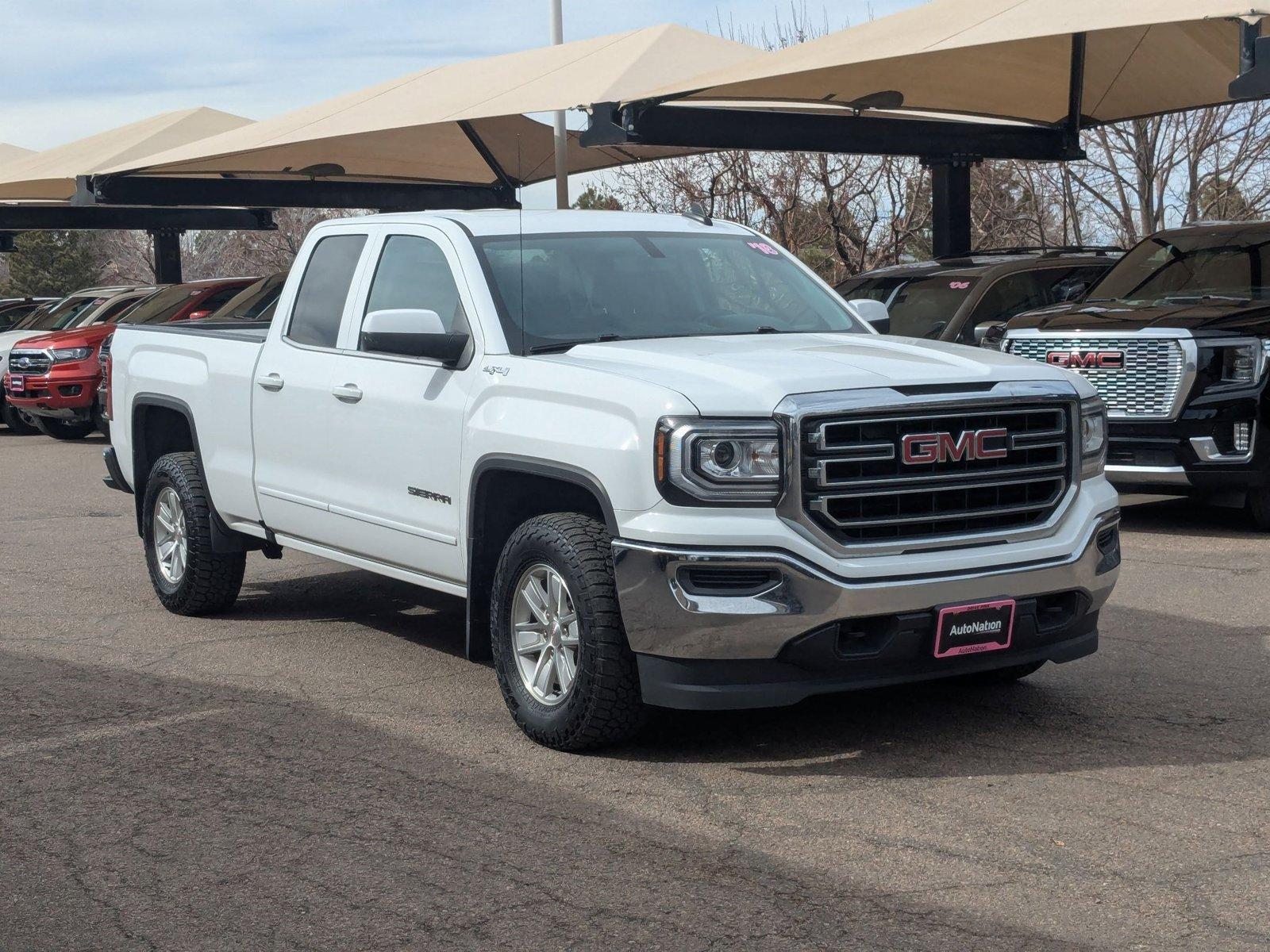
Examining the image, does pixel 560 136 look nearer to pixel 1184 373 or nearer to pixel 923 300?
pixel 923 300

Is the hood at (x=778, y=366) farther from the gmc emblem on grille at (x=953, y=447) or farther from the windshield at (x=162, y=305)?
the windshield at (x=162, y=305)

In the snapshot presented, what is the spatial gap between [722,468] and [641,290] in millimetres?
1587

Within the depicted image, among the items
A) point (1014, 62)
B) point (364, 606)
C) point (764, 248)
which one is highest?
point (1014, 62)

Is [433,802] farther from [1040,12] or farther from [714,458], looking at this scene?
[1040,12]

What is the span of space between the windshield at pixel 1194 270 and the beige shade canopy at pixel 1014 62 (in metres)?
1.56

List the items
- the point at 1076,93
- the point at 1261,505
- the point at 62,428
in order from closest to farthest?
the point at 1261,505 < the point at 1076,93 < the point at 62,428

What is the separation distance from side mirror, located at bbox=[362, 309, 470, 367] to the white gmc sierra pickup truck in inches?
0.5

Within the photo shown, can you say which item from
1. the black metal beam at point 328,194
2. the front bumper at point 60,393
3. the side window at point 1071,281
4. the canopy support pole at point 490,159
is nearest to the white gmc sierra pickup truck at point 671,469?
the side window at point 1071,281

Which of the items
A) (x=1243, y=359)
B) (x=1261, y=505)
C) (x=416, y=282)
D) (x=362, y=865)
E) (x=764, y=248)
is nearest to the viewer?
(x=362, y=865)

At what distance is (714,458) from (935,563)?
2.57 ft

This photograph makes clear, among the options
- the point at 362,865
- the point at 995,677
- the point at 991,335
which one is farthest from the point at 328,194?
the point at 362,865

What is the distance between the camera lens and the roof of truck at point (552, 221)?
254 inches

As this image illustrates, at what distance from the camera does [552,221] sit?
6.59 m

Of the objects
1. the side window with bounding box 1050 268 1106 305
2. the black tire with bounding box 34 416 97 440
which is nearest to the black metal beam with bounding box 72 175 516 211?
the black tire with bounding box 34 416 97 440
